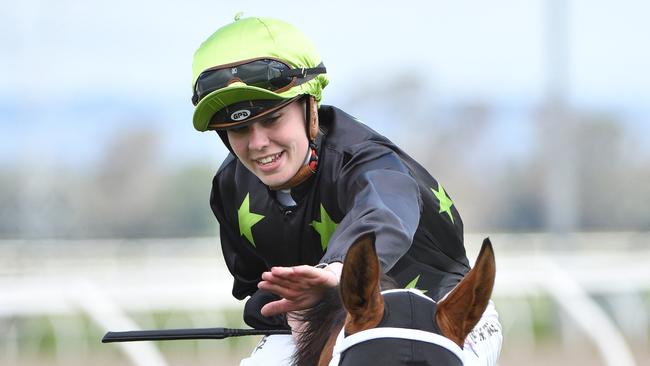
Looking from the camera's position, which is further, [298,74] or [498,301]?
[498,301]

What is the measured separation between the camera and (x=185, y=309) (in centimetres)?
987

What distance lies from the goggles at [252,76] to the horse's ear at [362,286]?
921 millimetres

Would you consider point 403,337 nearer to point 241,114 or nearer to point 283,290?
point 283,290

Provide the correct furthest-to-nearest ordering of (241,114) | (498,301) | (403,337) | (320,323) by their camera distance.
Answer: (498,301) → (241,114) → (320,323) → (403,337)

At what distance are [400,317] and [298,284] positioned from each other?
0.24 metres

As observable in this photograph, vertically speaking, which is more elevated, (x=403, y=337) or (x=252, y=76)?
(x=252, y=76)

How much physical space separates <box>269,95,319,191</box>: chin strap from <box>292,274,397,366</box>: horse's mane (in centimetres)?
69

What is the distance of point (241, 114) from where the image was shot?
10.4 ft

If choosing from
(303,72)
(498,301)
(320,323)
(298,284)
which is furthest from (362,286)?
(498,301)

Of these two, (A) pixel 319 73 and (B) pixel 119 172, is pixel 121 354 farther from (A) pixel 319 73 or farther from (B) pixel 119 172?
(B) pixel 119 172

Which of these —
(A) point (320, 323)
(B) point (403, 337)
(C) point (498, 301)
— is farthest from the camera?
(C) point (498, 301)

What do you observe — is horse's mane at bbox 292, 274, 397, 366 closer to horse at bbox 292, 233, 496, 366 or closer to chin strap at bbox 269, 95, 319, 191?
horse at bbox 292, 233, 496, 366

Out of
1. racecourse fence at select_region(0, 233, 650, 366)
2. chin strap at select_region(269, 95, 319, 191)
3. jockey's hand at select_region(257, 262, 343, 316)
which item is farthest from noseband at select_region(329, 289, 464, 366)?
racecourse fence at select_region(0, 233, 650, 366)

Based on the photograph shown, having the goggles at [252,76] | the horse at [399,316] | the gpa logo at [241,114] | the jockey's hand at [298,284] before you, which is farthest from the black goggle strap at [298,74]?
the horse at [399,316]
